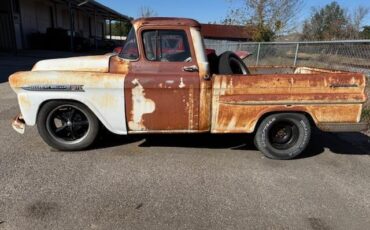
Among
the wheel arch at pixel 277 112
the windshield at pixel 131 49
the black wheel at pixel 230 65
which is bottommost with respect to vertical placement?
the wheel arch at pixel 277 112

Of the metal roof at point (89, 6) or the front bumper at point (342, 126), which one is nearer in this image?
the front bumper at point (342, 126)

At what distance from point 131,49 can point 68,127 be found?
142cm

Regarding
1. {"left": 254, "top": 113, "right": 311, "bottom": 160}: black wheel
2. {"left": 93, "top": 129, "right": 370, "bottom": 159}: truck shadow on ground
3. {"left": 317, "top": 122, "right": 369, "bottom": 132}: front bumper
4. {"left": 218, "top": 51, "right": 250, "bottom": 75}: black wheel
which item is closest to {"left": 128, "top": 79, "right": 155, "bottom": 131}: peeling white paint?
{"left": 93, "top": 129, "right": 370, "bottom": 159}: truck shadow on ground

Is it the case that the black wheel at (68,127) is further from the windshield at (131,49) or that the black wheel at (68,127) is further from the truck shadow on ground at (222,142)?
the windshield at (131,49)

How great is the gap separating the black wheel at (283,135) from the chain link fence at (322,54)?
3.60 m

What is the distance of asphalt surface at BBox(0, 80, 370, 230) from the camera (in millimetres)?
3236

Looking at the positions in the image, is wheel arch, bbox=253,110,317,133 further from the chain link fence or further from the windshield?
the chain link fence

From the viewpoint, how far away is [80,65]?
471 centimetres

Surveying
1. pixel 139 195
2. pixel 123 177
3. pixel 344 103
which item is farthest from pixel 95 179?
pixel 344 103

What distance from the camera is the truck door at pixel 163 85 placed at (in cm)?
444

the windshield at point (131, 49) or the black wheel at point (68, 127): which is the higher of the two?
the windshield at point (131, 49)

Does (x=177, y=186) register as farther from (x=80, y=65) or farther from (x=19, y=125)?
(x=19, y=125)

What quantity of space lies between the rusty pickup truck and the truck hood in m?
0.02

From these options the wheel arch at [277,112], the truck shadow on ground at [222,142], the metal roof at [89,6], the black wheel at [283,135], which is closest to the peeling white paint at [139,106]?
the truck shadow on ground at [222,142]
